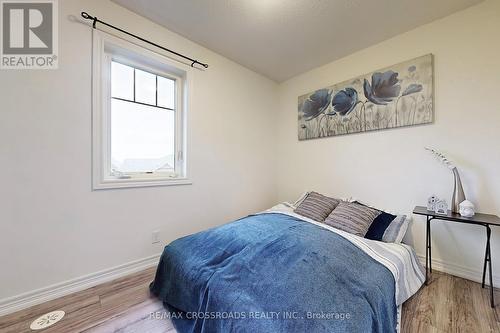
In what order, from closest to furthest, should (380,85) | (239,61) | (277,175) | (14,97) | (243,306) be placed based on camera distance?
(243,306) → (14,97) → (380,85) → (239,61) → (277,175)

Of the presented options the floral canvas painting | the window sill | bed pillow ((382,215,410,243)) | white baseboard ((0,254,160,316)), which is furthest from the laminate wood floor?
the floral canvas painting

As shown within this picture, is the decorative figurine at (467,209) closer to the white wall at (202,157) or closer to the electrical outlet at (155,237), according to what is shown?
the white wall at (202,157)

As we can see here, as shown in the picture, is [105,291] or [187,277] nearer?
[187,277]

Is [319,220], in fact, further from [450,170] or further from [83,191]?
[83,191]

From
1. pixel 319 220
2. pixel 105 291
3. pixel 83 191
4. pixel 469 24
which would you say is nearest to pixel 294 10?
pixel 469 24

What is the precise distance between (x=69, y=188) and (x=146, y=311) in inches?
44.8

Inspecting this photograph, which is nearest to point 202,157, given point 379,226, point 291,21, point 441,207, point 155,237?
point 155,237

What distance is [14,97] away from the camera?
1431 mm

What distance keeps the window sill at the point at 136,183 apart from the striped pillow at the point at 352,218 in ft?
5.41

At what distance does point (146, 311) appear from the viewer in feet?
4.66

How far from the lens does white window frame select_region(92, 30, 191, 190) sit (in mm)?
1757

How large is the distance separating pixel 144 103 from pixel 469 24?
10.5ft

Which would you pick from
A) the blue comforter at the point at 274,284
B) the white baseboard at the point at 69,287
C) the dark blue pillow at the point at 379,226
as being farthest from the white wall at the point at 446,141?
the white baseboard at the point at 69,287

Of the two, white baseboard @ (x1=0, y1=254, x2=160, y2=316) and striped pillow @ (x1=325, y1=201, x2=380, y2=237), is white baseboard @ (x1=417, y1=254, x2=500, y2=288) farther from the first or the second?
white baseboard @ (x1=0, y1=254, x2=160, y2=316)
